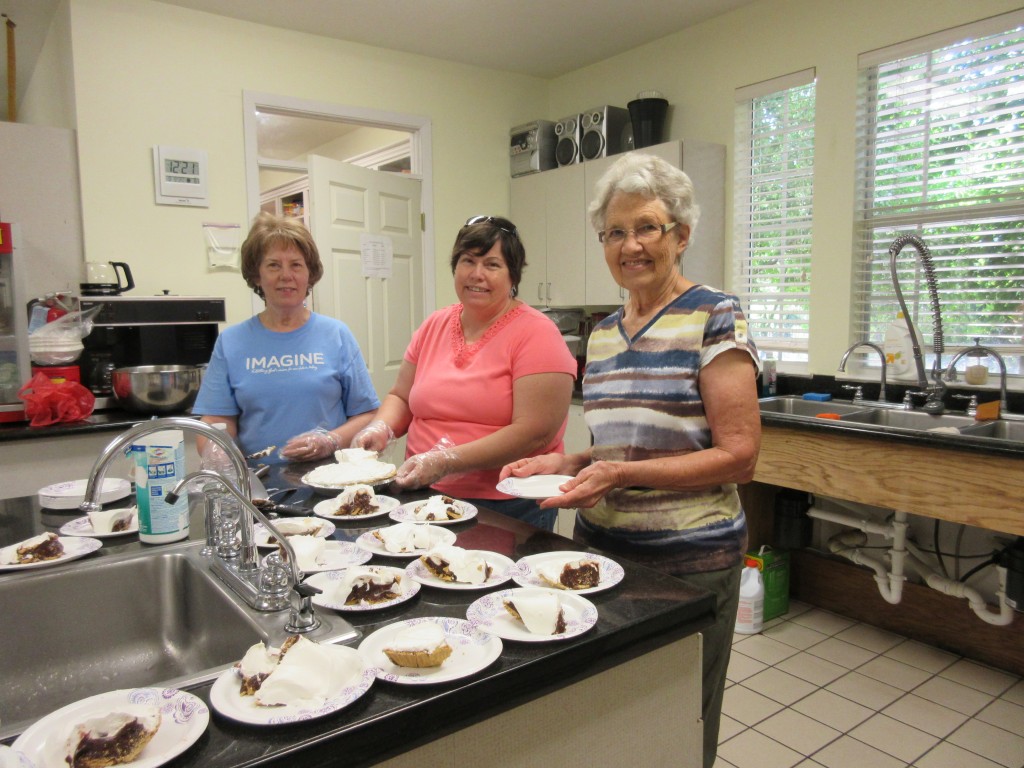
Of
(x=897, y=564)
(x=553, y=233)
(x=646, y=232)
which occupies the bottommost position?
(x=897, y=564)

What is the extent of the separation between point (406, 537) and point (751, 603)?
6.84 ft

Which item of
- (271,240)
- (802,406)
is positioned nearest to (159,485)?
(271,240)

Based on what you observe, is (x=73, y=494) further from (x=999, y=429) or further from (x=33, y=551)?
(x=999, y=429)

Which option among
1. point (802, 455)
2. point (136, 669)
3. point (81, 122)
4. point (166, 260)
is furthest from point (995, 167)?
point (81, 122)

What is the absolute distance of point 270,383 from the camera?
204 cm

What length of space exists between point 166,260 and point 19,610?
2.64 metres

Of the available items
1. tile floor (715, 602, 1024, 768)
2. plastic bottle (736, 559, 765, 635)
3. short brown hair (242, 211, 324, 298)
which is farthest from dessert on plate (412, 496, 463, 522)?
plastic bottle (736, 559, 765, 635)

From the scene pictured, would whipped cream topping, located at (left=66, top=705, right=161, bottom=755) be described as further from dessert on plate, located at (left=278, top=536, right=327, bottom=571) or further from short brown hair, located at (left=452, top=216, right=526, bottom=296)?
short brown hair, located at (left=452, top=216, right=526, bottom=296)

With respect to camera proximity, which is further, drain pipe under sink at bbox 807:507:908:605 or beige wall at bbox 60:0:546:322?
beige wall at bbox 60:0:546:322

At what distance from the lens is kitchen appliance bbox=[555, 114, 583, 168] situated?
4.18 m

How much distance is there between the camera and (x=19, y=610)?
120 centimetres

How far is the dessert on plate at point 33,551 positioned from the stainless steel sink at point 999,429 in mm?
2725

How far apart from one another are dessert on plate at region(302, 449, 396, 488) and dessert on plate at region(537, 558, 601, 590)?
663 millimetres

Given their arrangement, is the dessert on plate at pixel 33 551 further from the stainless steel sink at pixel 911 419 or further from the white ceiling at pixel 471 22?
the white ceiling at pixel 471 22
